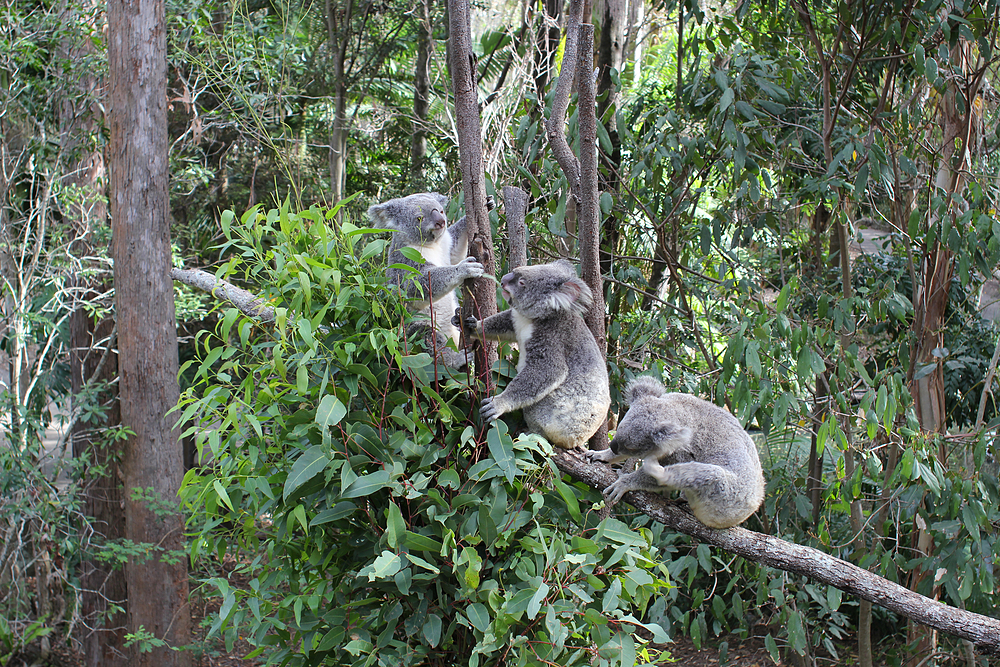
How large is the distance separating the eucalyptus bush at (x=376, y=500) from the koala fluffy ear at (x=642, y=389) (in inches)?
22.2

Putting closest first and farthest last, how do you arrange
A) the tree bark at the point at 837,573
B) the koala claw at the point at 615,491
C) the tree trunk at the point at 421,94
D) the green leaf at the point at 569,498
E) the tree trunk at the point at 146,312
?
the tree bark at the point at 837,573, the green leaf at the point at 569,498, the koala claw at the point at 615,491, the tree trunk at the point at 146,312, the tree trunk at the point at 421,94

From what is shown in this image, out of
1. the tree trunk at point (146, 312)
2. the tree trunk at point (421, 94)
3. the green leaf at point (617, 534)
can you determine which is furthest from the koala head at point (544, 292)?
the tree trunk at point (421, 94)

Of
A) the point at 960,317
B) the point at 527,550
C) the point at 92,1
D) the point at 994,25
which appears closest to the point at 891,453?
the point at 960,317

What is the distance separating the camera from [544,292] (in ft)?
7.06

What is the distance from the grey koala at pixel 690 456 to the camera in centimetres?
192

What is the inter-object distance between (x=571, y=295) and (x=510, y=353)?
1.15 ft

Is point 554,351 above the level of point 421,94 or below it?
below

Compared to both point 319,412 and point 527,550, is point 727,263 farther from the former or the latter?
point 319,412

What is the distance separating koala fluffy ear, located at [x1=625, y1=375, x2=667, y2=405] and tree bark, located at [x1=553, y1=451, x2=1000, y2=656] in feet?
1.30

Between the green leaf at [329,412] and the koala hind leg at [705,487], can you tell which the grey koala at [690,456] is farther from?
the green leaf at [329,412]

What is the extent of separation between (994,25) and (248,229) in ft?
11.8

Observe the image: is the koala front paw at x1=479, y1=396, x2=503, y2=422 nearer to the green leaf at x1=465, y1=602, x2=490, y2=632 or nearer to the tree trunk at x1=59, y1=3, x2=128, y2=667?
the green leaf at x1=465, y1=602, x2=490, y2=632

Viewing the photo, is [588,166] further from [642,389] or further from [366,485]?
[366,485]

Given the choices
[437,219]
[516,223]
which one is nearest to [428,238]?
[437,219]
